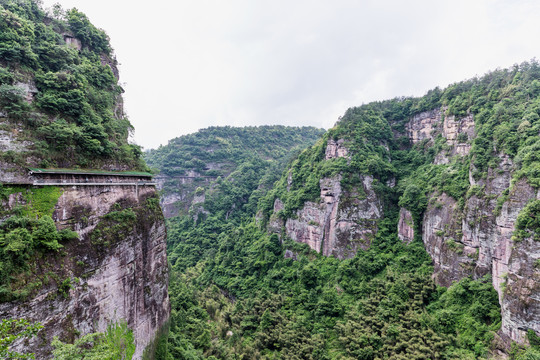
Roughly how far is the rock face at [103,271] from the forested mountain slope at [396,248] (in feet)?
23.8

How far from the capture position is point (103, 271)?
42.6ft

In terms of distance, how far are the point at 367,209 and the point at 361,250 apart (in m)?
5.74

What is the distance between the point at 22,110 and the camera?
40.8 ft

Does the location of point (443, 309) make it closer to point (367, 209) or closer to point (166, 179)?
point (367, 209)

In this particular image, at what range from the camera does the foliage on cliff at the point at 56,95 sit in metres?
12.5

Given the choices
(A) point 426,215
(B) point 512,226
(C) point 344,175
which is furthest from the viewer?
(C) point 344,175

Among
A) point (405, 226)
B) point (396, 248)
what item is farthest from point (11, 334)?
point (405, 226)

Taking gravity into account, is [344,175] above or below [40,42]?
below

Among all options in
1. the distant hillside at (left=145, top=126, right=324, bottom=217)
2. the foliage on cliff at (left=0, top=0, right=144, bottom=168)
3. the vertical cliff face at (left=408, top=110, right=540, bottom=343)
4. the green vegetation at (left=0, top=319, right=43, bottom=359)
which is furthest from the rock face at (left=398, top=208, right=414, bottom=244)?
the distant hillside at (left=145, top=126, right=324, bottom=217)

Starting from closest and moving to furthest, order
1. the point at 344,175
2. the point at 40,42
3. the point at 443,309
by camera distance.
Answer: the point at 40,42
the point at 443,309
the point at 344,175

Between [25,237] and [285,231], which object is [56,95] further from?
[285,231]

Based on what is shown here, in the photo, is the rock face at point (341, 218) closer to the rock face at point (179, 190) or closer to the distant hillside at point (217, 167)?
the distant hillside at point (217, 167)

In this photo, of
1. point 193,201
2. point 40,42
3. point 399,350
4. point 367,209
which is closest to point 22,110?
point 40,42

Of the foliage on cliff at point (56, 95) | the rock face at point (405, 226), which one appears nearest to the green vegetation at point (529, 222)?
the rock face at point (405, 226)
